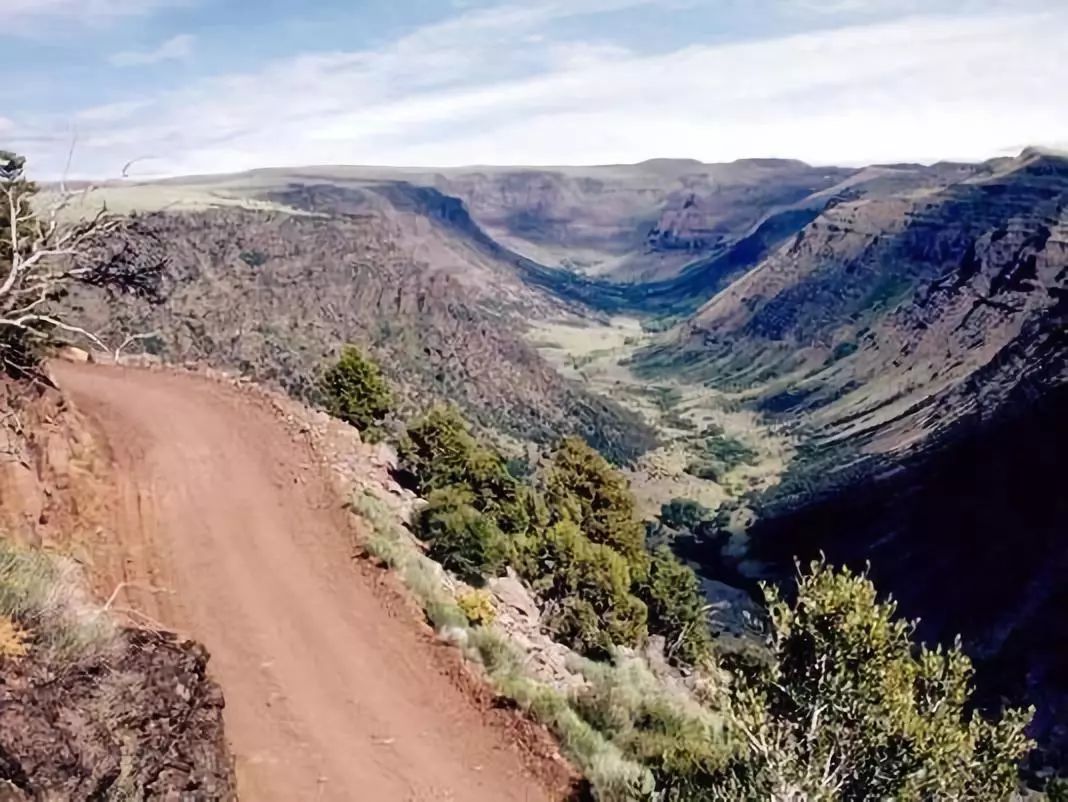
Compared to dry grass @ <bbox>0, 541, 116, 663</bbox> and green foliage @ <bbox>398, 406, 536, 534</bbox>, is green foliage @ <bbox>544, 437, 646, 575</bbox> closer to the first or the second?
green foliage @ <bbox>398, 406, 536, 534</bbox>

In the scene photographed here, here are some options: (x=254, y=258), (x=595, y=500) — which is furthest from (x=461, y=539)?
(x=254, y=258)

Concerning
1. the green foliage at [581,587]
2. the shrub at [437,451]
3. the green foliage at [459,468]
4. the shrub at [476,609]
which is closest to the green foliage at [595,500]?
the green foliage at [581,587]

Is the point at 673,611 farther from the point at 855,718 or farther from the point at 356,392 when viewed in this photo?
the point at 855,718

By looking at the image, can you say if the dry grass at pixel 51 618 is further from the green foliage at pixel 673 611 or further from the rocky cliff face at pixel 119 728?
the green foliage at pixel 673 611

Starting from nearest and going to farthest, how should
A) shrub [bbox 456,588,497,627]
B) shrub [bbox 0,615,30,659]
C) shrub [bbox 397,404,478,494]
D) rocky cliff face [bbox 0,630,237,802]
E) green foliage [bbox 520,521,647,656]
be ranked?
rocky cliff face [bbox 0,630,237,802], shrub [bbox 0,615,30,659], shrub [bbox 456,588,497,627], green foliage [bbox 520,521,647,656], shrub [bbox 397,404,478,494]

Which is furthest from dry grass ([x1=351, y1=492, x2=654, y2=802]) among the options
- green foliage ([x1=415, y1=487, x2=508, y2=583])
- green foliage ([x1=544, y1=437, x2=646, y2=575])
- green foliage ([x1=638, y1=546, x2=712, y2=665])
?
green foliage ([x1=638, y1=546, x2=712, y2=665])

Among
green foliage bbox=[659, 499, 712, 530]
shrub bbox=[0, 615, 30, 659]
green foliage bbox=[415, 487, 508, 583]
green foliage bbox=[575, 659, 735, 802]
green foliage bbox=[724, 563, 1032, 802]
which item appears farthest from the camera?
green foliage bbox=[659, 499, 712, 530]

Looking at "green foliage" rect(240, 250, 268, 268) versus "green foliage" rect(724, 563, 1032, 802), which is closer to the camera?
"green foliage" rect(724, 563, 1032, 802)
